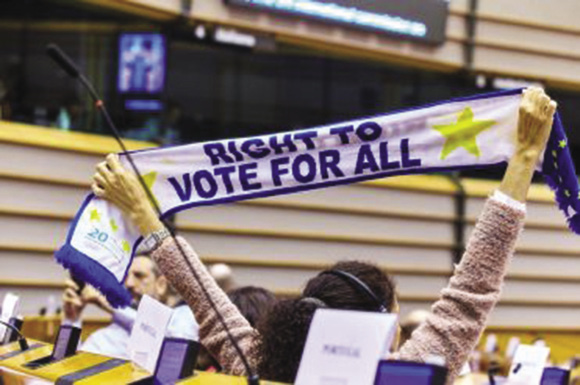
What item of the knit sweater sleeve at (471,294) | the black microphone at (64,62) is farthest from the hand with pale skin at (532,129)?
the black microphone at (64,62)

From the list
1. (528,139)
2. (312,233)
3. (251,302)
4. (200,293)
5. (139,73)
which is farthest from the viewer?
(312,233)

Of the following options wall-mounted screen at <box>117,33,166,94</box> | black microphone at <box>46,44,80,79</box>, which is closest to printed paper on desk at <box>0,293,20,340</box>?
black microphone at <box>46,44,80,79</box>

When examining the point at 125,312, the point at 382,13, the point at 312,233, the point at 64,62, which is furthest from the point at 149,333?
the point at 382,13

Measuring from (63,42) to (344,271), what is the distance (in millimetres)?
7381

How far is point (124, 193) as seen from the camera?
10.1 feet

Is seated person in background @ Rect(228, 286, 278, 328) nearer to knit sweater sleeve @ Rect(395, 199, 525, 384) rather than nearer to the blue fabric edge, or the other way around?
the blue fabric edge

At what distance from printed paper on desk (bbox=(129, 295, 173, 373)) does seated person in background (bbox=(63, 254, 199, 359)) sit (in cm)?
215

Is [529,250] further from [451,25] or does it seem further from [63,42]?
[63,42]

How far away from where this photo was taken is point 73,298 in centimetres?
591

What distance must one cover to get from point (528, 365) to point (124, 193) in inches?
46.3

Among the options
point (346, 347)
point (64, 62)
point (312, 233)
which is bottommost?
point (312, 233)

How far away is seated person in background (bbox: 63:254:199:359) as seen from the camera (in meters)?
5.30

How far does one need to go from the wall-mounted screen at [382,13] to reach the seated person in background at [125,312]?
170 inches

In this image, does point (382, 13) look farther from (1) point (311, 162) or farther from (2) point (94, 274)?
(2) point (94, 274)
